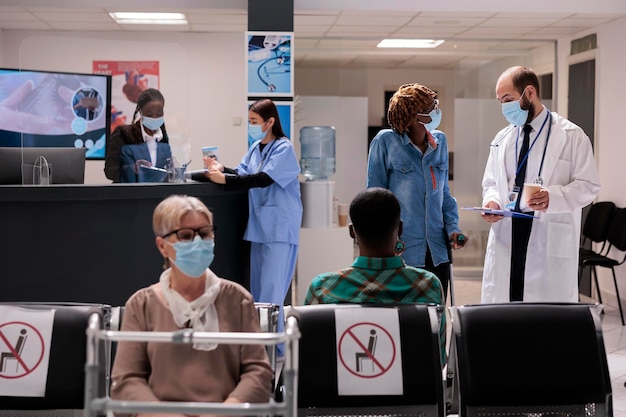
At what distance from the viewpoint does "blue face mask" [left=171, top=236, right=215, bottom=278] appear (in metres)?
2.21

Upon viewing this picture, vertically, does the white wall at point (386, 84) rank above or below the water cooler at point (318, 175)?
above

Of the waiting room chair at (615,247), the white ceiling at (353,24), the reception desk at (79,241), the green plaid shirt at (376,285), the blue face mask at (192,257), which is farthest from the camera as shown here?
the white ceiling at (353,24)

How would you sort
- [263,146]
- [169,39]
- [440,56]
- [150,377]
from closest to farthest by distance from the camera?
[150,377] → [263,146] → [169,39] → [440,56]

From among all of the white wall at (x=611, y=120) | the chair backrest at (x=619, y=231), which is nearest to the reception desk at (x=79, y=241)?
the chair backrest at (x=619, y=231)

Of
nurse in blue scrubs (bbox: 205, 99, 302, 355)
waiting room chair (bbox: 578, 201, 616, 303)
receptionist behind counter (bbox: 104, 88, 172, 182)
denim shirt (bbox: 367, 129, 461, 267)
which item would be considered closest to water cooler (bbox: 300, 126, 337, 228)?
nurse in blue scrubs (bbox: 205, 99, 302, 355)

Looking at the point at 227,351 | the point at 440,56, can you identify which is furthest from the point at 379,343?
the point at 440,56

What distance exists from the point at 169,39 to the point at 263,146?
13.2 feet

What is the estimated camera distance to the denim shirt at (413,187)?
3.45 m

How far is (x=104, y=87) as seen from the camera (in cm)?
483

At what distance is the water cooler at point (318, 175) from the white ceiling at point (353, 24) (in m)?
0.98

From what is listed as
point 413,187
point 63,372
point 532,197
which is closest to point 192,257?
point 63,372

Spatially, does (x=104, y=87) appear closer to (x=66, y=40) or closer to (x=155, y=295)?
(x=66, y=40)

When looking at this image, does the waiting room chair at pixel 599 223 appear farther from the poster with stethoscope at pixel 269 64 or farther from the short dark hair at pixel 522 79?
the short dark hair at pixel 522 79

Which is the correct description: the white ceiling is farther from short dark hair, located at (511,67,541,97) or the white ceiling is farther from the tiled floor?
short dark hair, located at (511,67,541,97)
